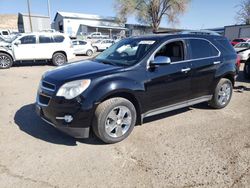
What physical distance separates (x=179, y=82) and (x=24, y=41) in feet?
35.2

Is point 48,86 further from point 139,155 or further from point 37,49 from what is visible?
point 37,49

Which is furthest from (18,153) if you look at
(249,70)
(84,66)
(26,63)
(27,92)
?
(26,63)

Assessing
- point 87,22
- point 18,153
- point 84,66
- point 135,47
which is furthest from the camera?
point 87,22

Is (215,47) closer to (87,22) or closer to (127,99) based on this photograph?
(127,99)

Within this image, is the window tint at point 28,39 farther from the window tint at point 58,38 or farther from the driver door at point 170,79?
the driver door at point 170,79

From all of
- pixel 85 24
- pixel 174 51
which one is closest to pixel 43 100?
pixel 174 51

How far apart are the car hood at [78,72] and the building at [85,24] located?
4470 cm

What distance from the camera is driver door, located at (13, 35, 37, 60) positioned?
12383 mm

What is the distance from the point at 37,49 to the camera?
1277cm

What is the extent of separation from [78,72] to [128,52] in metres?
1.21

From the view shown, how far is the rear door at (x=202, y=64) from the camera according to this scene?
185 inches

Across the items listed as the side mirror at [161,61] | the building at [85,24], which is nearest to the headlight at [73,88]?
the side mirror at [161,61]

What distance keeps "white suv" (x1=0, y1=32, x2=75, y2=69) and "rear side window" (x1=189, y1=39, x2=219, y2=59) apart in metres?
9.92

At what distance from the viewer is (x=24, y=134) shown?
4.15m
